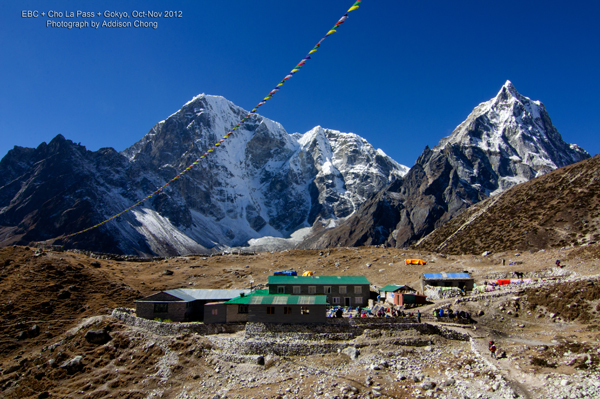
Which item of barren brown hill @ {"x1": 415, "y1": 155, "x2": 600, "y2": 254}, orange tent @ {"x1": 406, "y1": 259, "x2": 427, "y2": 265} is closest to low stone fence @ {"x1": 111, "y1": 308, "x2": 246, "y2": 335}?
orange tent @ {"x1": 406, "y1": 259, "x2": 427, "y2": 265}

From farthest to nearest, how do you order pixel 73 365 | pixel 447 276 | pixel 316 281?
pixel 447 276 < pixel 316 281 < pixel 73 365

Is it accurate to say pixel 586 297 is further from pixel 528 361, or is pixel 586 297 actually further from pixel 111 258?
pixel 111 258

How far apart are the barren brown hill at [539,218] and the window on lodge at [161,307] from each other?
72.2 metres

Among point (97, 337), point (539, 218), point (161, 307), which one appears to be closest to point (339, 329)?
point (161, 307)

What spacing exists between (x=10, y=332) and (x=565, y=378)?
5390 cm

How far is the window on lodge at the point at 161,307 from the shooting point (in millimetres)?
45719

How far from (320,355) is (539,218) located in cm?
8016

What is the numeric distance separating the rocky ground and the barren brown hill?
3050 centimetres

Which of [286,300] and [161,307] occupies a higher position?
[286,300]

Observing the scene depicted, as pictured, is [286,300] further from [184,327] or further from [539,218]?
[539,218]

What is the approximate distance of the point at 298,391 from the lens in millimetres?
28828

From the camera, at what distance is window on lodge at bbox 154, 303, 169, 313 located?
45.7 meters

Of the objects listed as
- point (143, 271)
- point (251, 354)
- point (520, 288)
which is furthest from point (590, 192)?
point (143, 271)

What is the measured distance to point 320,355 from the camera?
1328 inches
